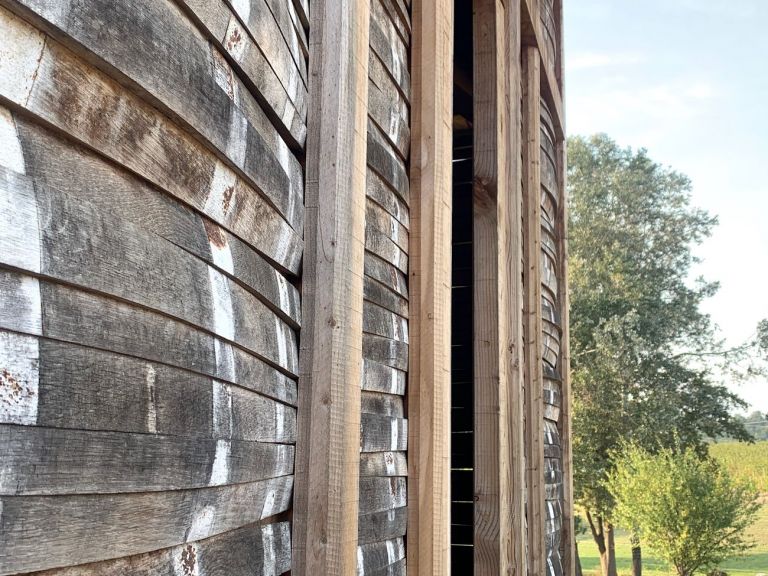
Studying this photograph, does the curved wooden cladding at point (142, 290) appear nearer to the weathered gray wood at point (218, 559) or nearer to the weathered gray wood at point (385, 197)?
the weathered gray wood at point (218, 559)

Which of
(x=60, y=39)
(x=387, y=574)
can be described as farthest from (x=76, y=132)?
(x=387, y=574)

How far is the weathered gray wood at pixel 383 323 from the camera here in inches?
78.3

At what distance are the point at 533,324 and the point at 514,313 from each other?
61 cm

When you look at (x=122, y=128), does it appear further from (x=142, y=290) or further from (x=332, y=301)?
(x=332, y=301)

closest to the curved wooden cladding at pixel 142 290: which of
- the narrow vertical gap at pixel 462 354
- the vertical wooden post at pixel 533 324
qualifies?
the narrow vertical gap at pixel 462 354

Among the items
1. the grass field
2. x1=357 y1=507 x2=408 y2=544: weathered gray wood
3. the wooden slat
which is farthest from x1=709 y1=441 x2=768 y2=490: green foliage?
the wooden slat

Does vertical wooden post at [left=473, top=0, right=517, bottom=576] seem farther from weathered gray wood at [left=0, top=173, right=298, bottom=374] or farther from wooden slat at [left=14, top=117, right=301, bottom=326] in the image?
weathered gray wood at [left=0, top=173, right=298, bottom=374]

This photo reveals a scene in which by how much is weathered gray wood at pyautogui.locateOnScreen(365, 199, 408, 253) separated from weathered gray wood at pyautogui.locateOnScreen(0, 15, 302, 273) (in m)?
0.70

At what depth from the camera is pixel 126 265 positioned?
0.92 m

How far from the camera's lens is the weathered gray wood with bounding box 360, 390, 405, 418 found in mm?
1957

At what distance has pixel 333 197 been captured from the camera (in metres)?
1.60

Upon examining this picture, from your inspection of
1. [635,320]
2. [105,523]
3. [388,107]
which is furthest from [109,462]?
[635,320]

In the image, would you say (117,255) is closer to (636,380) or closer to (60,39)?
(60,39)

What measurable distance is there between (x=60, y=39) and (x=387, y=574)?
1.58 meters
